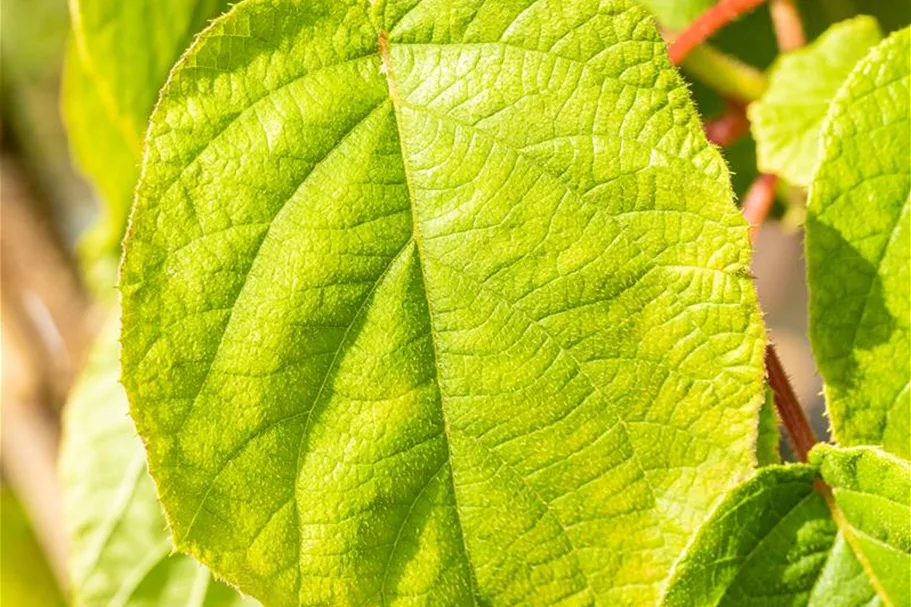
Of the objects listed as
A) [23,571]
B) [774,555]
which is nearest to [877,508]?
[774,555]

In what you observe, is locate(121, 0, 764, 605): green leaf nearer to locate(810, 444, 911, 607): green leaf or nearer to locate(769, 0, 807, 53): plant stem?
locate(810, 444, 911, 607): green leaf

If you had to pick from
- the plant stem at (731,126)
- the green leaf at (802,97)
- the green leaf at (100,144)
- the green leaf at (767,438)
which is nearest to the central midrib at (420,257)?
the green leaf at (767,438)

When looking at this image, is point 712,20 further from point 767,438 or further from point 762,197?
point 767,438

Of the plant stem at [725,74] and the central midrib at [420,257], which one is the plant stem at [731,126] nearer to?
the plant stem at [725,74]

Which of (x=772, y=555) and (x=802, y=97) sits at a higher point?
(x=802, y=97)

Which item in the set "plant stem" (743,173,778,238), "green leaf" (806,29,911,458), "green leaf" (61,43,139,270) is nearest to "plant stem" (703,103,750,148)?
"plant stem" (743,173,778,238)

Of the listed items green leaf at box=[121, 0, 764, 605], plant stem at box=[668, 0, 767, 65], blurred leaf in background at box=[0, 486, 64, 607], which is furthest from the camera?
blurred leaf in background at box=[0, 486, 64, 607]
